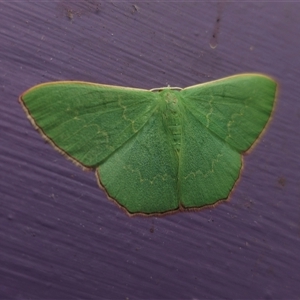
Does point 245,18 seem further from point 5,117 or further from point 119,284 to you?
point 119,284

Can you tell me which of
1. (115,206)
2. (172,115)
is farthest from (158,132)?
(115,206)

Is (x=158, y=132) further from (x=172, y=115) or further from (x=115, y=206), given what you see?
(x=115, y=206)

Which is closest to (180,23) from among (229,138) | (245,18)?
(245,18)

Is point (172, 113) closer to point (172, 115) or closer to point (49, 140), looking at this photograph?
point (172, 115)

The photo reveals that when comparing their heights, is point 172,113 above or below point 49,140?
above

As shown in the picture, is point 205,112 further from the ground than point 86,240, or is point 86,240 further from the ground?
point 205,112

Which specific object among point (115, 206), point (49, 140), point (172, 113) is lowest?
point (115, 206)
